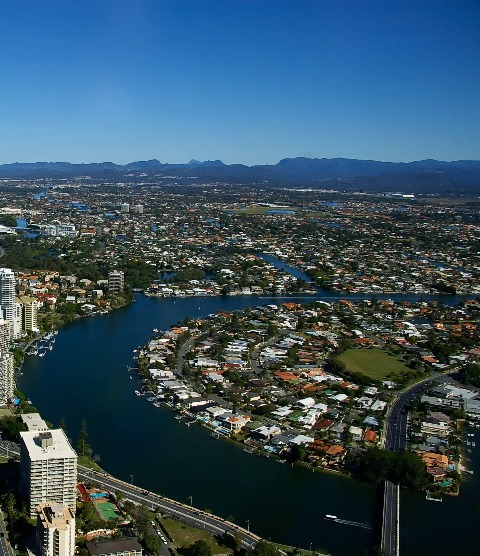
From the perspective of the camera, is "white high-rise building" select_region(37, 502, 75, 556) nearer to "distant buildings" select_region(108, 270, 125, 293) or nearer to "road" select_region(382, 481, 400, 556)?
"road" select_region(382, 481, 400, 556)

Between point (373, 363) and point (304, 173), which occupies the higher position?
point (304, 173)

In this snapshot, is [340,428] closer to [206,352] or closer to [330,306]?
[206,352]

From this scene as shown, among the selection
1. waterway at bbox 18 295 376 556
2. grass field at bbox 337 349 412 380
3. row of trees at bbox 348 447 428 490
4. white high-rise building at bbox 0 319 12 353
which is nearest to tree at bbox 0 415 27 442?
waterway at bbox 18 295 376 556

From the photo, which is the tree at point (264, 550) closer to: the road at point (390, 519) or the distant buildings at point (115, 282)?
the road at point (390, 519)

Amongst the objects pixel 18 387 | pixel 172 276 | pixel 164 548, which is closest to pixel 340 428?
pixel 164 548

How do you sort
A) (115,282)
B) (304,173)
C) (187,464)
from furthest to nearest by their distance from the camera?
(304,173)
(115,282)
(187,464)

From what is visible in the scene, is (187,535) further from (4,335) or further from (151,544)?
(4,335)

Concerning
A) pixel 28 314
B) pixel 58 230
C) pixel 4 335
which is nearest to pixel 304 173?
pixel 58 230
